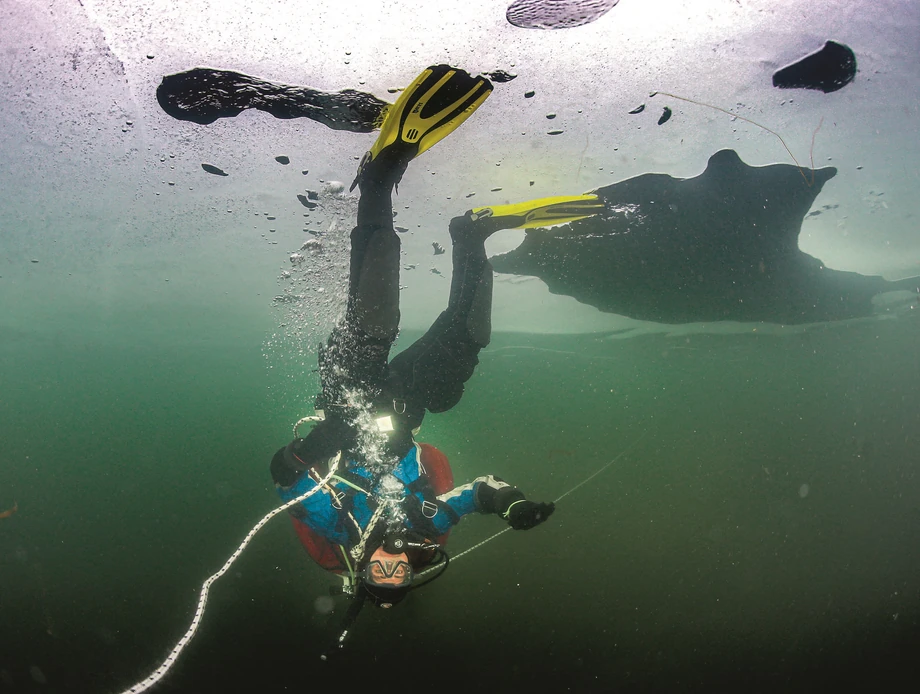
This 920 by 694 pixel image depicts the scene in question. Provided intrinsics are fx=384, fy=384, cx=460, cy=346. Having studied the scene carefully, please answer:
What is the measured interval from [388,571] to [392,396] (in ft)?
6.51

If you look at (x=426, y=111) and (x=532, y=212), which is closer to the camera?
(x=426, y=111)

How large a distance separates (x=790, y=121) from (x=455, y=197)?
492 centimetres

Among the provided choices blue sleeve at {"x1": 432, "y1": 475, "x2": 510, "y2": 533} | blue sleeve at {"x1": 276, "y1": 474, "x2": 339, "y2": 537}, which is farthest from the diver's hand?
blue sleeve at {"x1": 276, "y1": 474, "x2": 339, "y2": 537}

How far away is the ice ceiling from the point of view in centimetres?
368

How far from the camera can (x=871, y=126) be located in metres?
5.75

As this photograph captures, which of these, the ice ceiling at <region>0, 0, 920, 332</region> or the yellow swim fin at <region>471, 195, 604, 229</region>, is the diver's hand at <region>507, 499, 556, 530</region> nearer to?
the yellow swim fin at <region>471, 195, 604, 229</region>

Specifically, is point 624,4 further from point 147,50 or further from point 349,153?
point 147,50

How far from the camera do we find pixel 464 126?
501cm

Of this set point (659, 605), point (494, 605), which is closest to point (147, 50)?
point (494, 605)

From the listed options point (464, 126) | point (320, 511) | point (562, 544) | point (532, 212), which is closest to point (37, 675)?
point (320, 511)

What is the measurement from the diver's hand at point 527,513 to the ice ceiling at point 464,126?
14.6 feet

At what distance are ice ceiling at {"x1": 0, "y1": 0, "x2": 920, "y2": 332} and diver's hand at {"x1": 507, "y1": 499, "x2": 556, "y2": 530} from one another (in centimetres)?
446

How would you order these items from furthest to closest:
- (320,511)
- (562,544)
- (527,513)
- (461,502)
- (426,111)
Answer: (562,544)
(461,502)
(320,511)
(527,513)
(426,111)

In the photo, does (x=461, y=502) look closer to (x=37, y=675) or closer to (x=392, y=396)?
(x=392, y=396)
